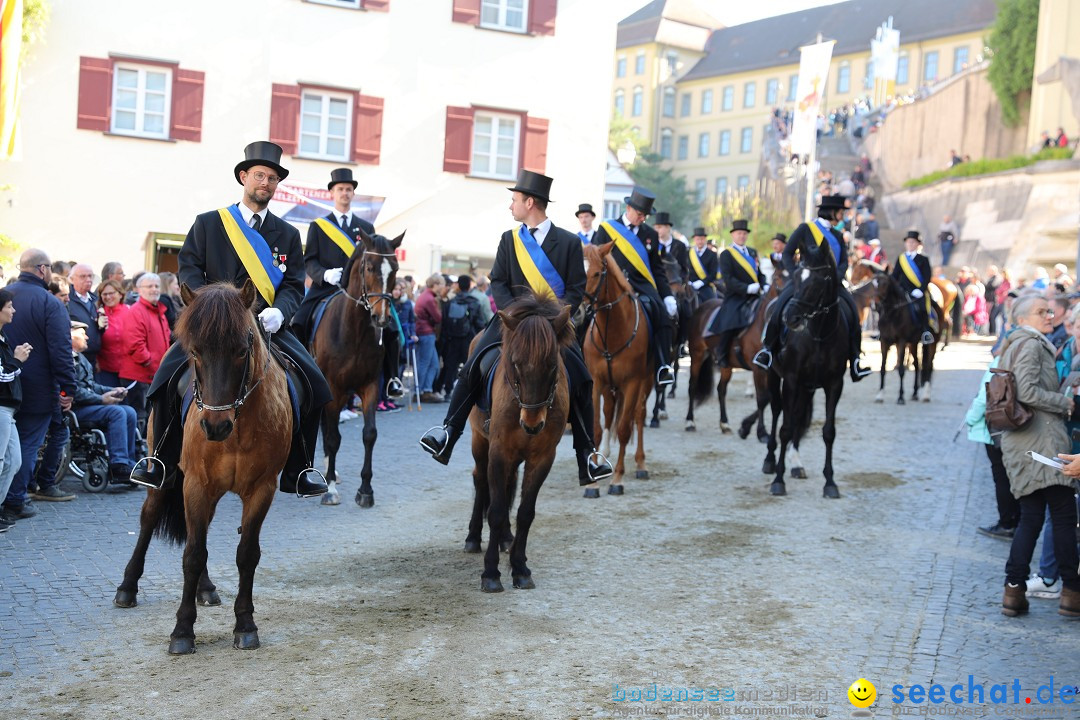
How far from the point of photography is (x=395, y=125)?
28047 millimetres

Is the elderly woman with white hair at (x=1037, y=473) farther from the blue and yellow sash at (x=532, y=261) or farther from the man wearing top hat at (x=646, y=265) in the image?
the man wearing top hat at (x=646, y=265)

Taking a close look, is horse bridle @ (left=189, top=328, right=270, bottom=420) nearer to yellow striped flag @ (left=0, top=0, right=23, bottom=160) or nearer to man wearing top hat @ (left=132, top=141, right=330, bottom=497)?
man wearing top hat @ (left=132, top=141, right=330, bottom=497)

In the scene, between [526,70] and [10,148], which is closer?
[10,148]

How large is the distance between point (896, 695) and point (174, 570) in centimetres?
487

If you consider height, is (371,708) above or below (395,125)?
below

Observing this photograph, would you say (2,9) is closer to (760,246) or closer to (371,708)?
(371,708)

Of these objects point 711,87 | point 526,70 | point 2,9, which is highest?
point 711,87

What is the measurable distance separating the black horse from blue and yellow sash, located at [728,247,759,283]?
14.6 ft

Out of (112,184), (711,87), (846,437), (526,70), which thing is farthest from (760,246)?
(711,87)

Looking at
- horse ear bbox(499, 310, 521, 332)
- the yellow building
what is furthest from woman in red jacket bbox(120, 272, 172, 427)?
the yellow building

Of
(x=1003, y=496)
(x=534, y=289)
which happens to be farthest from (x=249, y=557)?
(x=1003, y=496)

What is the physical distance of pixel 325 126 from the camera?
90.3 feet

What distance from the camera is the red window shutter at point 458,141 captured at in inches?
1113

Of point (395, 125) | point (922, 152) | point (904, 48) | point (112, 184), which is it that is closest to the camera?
point (112, 184)
